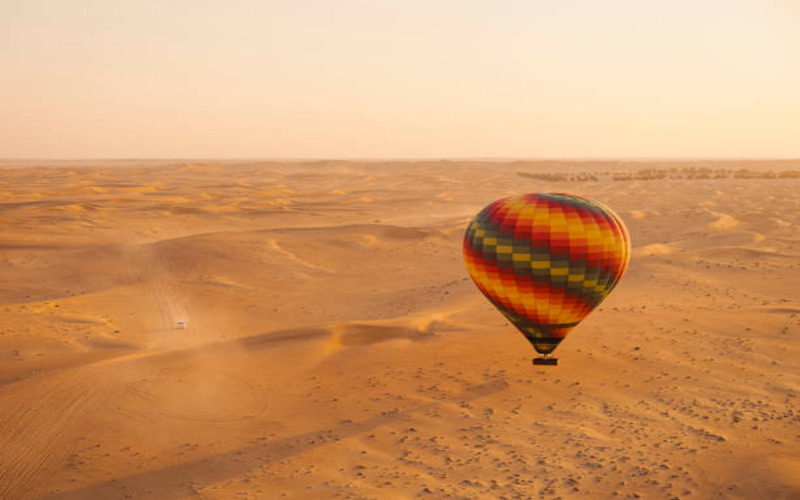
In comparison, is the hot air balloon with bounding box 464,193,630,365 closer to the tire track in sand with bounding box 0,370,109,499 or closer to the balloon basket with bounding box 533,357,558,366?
the balloon basket with bounding box 533,357,558,366

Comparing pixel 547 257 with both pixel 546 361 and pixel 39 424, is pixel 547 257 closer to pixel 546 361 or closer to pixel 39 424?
pixel 546 361

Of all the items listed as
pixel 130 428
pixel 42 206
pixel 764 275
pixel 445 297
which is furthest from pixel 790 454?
pixel 42 206

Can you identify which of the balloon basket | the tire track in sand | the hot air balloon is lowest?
the tire track in sand

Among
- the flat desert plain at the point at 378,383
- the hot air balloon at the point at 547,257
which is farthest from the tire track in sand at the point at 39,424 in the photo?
the hot air balloon at the point at 547,257

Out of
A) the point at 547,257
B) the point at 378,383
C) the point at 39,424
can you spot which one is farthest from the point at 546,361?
the point at 39,424

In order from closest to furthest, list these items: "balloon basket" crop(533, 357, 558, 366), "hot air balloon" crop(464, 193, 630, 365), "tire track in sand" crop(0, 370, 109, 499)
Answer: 1. "tire track in sand" crop(0, 370, 109, 499)
2. "hot air balloon" crop(464, 193, 630, 365)
3. "balloon basket" crop(533, 357, 558, 366)

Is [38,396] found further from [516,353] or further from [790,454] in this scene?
[790,454]

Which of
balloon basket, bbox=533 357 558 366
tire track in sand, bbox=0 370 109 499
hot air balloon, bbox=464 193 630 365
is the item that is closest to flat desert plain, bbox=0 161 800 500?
tire track in sand, bbox=0 370 109 499
